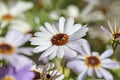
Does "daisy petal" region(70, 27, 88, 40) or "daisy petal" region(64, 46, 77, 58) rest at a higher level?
"daisy petal" region(70, 27, 88, 40)

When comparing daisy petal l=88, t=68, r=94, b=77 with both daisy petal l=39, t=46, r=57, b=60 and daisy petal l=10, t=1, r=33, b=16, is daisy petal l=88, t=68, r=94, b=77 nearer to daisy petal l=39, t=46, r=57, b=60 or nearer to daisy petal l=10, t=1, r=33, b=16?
daisy petal l=39, t=46, r=57, b=60

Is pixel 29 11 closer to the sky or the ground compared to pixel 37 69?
closer to the sky

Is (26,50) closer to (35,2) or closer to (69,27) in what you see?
(69,27)

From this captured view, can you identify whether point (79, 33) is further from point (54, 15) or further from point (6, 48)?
point (54, 15)

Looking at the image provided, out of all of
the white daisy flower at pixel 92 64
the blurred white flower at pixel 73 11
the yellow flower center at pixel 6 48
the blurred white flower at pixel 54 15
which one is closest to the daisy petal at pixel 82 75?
the white daisy flower at pixel 92 64

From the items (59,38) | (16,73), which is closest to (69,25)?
(59,38)

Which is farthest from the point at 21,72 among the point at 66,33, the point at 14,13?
the point at 14,13

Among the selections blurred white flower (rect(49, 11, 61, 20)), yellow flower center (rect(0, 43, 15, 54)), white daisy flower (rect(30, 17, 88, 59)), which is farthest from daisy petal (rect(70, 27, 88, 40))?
blurred white flower (rect(49, 11, 61, 20))

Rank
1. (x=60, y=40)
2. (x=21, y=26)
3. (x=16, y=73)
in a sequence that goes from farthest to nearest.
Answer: (x=21, y=26) → (x=60, y=40) → (x=16, y=73)
